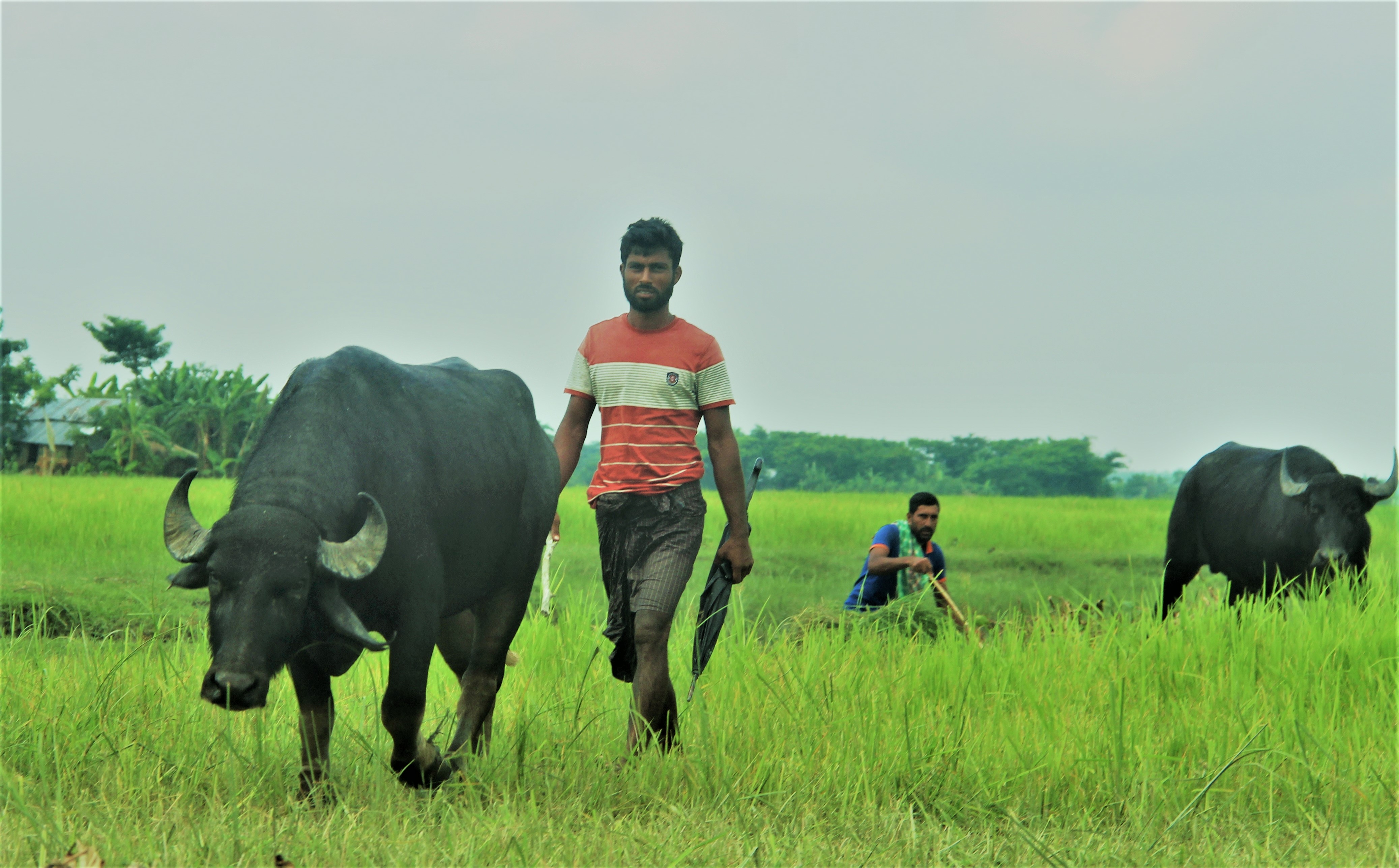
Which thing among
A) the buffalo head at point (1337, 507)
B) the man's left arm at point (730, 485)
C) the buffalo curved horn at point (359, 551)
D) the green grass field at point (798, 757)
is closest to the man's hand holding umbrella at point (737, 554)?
the man's left arm at point (730, 485)

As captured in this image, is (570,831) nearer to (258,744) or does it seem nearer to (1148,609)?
(258,744)

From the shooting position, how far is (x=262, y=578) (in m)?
3.04

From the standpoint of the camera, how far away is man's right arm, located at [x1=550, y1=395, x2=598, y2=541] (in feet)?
13.8

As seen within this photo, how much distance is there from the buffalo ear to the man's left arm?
168 cm

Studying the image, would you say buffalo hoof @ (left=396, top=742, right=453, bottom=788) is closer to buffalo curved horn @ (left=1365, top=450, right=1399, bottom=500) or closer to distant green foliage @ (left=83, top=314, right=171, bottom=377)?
buffalo curved horn @ (left=1365, top=450, right=1399, bottom=500)

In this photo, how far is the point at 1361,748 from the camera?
4.15 meters

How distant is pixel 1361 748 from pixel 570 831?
302 centimetres

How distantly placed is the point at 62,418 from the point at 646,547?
34.3m

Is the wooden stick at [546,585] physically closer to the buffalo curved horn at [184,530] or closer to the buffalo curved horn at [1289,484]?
the buffalo curved horn at [184,530]

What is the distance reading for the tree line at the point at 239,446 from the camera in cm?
2733

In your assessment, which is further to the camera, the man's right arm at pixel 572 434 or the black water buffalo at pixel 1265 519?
the black water buffalo at pixel 1265 519

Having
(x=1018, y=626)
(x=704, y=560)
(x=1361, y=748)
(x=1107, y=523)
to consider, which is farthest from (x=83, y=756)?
(x=1107, y=523)

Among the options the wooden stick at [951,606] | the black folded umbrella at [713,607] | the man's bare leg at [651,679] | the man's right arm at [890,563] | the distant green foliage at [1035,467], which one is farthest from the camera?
the distant green foliage at [1035,467]

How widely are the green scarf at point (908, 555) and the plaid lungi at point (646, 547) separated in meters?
2.84
